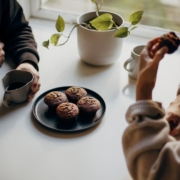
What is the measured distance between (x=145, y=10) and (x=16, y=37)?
1.76 ft

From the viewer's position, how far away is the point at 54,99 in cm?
89

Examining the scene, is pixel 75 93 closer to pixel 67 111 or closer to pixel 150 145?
pixel 67 111

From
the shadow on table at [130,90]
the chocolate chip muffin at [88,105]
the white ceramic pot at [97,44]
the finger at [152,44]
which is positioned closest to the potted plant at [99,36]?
the white ceramic pot at [97,44]

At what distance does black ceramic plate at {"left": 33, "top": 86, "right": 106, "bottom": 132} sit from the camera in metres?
0.85

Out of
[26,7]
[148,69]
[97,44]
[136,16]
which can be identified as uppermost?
[148,69]

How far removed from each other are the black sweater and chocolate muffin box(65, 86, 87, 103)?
22cm

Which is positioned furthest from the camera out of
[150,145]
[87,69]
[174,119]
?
[87,69]

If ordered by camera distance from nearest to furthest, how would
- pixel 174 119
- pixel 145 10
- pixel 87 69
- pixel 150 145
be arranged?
pixel 150 145 → pixel 174 119 → pixel 87 69 → pixel 145 10

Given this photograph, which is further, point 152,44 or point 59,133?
point 59,133

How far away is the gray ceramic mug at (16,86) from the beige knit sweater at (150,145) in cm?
39

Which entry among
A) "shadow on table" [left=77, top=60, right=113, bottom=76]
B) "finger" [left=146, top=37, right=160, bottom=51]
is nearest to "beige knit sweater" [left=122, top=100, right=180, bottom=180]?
"finger" [left=146, top=37, right=160, bottom=51]

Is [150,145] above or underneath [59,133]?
above

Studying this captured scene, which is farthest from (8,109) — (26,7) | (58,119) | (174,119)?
(26,7)

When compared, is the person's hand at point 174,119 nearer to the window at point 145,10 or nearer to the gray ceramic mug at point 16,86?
the gray ceramic mug at point 16,86
